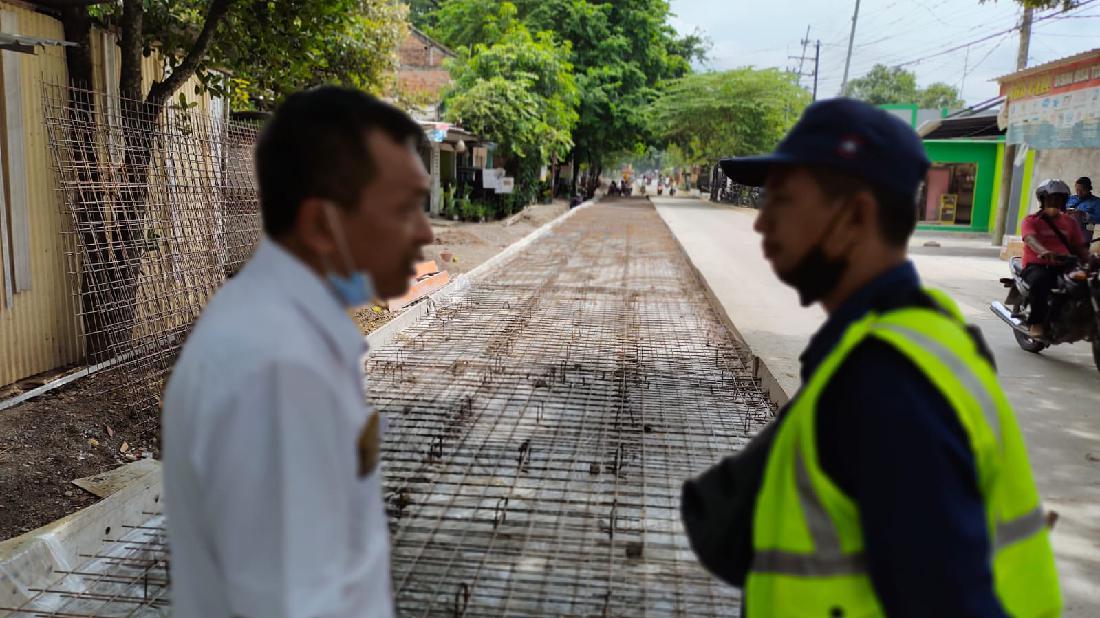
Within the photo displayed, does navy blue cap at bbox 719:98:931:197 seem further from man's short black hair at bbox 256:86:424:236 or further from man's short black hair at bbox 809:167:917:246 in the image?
man's short black hair at bbox 256:86:424:236

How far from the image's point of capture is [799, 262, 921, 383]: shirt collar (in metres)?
1.28

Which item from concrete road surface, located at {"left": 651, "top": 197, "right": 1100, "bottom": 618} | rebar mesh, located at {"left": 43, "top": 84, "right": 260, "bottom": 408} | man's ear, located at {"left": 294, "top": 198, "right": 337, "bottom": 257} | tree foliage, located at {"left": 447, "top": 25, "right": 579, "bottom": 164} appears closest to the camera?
man's ear, located at {"left": 294, "top": 198, "right": 337, "bottom": 257}

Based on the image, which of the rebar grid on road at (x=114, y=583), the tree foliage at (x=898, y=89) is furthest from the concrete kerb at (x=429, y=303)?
the tree foliage at (x=898, y=89)

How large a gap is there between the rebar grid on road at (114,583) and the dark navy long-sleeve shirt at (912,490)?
2.57 m

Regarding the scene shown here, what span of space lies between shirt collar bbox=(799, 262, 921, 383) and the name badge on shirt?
71cm

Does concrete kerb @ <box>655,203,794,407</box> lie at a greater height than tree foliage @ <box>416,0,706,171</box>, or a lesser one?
lesser

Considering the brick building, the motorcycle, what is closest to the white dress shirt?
the motorcycle

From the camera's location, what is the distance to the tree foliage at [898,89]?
263 ft

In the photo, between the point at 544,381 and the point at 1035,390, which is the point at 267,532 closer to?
the point at 544,381

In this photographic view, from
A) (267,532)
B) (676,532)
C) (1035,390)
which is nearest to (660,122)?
(1035,390)

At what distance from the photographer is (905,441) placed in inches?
43.0

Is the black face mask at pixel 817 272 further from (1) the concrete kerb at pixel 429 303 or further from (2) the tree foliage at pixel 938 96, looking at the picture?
(2) the tree foliage at pixel 938 96

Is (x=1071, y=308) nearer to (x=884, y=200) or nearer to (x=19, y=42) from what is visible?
(x=884, y=200)

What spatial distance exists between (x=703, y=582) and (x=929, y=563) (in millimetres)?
2207
